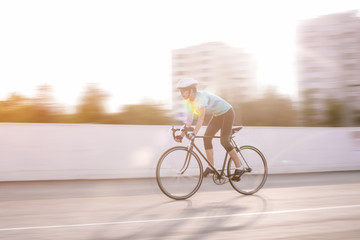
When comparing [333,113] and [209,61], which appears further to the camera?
[209,61]

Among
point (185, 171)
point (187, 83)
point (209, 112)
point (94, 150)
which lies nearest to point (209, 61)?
point (94, 150)

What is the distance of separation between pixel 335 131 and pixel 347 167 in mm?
Result: 1365

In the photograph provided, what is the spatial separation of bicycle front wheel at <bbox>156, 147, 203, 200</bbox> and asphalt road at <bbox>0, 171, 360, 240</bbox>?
187mm

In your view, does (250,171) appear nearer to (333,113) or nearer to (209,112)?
(209,112)

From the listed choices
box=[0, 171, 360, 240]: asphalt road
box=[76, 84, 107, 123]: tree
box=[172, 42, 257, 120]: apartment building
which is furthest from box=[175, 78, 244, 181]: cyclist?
box=[172, 42, 257, 120]: apartment building

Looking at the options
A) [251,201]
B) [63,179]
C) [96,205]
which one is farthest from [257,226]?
[63,179]

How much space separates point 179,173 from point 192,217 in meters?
1.46

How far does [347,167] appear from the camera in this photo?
1559 centimetres

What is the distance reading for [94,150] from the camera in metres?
12.0

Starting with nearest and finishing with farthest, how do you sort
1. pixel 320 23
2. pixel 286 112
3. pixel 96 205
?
pixel 96 205 < pixel 286 112 < pixel 320 23

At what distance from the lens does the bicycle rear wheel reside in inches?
289

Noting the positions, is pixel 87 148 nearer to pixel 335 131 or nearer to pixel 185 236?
pixel 185 236

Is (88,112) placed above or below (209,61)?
below

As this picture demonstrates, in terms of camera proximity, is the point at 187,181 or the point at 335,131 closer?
the point at 187,181
